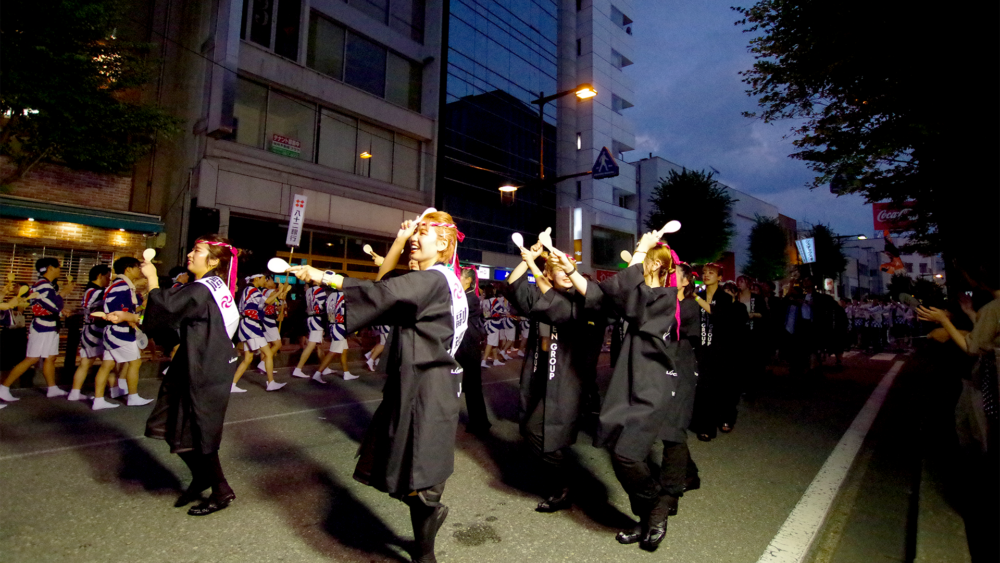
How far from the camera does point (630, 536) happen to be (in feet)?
10.6

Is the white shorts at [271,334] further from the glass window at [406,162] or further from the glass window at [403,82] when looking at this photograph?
the glass window at [403,82]

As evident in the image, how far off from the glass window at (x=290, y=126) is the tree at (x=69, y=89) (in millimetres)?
3871

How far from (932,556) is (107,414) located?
7.92 m

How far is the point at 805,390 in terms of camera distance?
9812 millimetres

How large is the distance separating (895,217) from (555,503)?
46.8 ft

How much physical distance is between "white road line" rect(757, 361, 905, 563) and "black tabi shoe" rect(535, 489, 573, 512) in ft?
4.12

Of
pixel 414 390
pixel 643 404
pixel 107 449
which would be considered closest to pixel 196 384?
pixel 414 390

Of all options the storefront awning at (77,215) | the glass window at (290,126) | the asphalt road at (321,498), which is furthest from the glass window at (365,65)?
the asphalt road at (321,498)

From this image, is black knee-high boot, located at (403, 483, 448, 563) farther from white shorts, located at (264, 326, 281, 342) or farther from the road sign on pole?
the road sign on pole

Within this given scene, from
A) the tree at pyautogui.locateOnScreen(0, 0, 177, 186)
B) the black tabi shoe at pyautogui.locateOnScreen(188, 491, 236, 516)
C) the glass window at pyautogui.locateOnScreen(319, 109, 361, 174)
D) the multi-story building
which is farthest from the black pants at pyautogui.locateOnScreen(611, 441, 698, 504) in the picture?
the glass window at pyautogui.locateOnScreen(319, 109, 361, 174)

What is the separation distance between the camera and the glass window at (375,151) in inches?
740

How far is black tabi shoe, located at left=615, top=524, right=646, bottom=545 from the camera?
3207 millimetres

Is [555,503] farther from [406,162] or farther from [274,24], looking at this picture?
[406,162]

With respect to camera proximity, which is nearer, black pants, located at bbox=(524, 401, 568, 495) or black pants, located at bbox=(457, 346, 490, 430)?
black pants, located at bbox=(524, 401, 568, 495)
